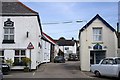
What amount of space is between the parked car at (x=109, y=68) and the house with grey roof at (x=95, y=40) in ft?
23.4

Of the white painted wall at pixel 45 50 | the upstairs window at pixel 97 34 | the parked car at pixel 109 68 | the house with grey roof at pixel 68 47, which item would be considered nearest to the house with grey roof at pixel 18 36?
the upstairs window at pixel 97 34

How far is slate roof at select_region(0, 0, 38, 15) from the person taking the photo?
2948 centimetres

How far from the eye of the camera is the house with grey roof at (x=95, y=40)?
97.1 feet

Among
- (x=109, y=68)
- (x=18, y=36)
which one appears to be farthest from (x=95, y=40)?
(x=109, y=68)

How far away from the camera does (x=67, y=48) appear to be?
93688 millimetres

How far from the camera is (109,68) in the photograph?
2042cm

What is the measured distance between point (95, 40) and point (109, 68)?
9875 mm

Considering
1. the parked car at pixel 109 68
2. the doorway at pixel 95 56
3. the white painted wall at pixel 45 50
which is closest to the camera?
the parked car at pixel 109 68

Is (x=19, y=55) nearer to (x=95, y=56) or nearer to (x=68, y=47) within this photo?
(x=95, y=56)

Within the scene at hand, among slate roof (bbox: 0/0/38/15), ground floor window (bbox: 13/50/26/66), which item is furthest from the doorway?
slate roof (bbox: 0/0/38/15)

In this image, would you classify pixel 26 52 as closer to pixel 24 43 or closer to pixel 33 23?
pixel 24 43

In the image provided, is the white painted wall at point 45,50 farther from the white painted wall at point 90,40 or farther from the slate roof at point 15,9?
the white painted wall at point 90,40

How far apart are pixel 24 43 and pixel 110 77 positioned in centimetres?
1102

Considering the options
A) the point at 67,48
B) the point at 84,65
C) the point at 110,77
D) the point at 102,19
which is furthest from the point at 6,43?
the point at 67,48
